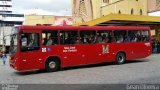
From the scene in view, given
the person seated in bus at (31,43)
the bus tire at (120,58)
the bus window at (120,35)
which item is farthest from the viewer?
the bus tire at (120,58)

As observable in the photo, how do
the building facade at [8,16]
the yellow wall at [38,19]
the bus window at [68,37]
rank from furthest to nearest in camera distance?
the building facade at [8,16]
the yellow wall at [38,19]
the bus window at [68,37]

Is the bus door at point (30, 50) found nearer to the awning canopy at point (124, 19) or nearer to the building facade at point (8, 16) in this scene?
the awning canopy at point (124, 19)

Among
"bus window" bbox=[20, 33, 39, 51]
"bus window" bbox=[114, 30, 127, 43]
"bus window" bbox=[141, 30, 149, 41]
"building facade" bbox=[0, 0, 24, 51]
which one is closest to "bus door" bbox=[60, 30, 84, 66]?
"bus window" bbox=[20, 33, 39, 51]

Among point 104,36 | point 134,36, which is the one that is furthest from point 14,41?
point 134,36

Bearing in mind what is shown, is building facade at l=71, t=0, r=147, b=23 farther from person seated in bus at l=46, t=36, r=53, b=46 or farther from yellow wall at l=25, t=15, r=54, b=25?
person seated in bus at l=46, t=36, r=53, b=46

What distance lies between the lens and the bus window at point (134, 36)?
2258 centimetres

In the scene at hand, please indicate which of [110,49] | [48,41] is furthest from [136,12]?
[48,41]

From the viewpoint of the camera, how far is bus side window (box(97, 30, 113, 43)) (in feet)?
68.8

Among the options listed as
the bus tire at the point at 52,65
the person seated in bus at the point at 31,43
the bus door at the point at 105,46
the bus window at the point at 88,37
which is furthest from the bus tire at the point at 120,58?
the person seated in bus at the point at 31,43

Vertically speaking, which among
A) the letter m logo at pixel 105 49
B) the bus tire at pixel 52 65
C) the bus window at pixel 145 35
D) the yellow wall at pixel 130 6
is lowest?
the bus tire at pixel 52 65

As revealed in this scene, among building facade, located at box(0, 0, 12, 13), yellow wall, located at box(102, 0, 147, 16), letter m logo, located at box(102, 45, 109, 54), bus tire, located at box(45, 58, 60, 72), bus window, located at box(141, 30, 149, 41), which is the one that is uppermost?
building facade, located at box(0, 0, 12, 13)

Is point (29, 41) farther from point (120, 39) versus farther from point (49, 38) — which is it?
point (120, 39)

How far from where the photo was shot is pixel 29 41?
17844 mm

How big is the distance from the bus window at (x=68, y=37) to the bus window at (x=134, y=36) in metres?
4.54
